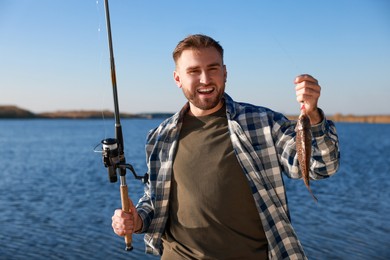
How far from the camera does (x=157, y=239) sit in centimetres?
308

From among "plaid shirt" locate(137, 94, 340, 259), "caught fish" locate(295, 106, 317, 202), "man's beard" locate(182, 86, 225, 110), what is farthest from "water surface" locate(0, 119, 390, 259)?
"caught fish" locate(295, 106, 317, 202)

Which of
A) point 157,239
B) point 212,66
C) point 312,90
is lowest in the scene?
point 157,239

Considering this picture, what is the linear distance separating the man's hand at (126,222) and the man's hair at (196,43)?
1.12 meters

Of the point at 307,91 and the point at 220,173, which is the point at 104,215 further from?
the point at 307,91

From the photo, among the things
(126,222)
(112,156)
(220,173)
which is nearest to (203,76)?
(220,173)

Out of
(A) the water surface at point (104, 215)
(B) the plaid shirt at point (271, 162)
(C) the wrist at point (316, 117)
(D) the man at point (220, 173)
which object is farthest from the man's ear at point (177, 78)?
(A) the water surface at point (104, 215)

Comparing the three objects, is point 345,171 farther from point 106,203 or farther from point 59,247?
point 59,247

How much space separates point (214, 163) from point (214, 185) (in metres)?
0.14

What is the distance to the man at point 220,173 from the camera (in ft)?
8.78

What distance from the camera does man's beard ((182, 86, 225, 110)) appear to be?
292 cm

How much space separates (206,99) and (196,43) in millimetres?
379

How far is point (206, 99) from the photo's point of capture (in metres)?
2.93

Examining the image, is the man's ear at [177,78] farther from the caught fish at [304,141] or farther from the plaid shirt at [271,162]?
the caught fish at [304,141]

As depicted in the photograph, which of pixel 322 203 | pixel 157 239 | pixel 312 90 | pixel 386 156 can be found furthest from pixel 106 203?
pixel 386 156
